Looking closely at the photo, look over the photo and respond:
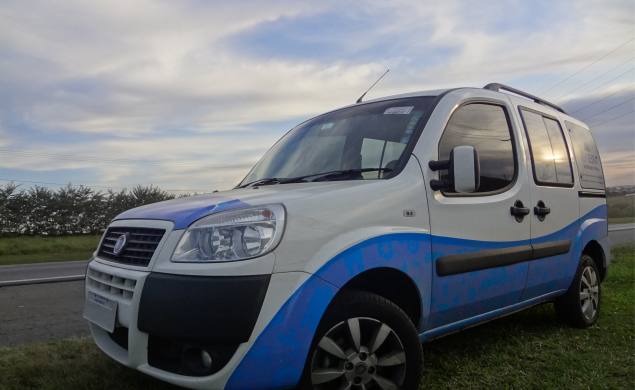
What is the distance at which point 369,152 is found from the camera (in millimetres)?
3113

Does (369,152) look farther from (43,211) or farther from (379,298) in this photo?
(43,211)

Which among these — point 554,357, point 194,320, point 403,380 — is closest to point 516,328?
point 554,357

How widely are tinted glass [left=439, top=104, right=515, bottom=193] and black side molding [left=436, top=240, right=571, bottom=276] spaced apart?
449mm

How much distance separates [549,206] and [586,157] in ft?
4.60

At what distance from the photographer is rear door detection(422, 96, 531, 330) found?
9.58 feet

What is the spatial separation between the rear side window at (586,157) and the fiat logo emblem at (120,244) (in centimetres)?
404

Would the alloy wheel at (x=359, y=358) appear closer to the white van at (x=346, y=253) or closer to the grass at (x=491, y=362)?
the white van at (x=346, y=253)

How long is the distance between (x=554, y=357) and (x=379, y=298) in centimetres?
197

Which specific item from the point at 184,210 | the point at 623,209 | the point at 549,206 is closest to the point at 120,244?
the point at 184,210

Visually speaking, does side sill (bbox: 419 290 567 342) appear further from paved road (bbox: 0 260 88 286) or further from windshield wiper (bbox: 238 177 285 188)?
paved road (bbox: 0 260 88 286)

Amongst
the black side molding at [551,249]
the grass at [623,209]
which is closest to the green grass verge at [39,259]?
the black side molding at [551,249]

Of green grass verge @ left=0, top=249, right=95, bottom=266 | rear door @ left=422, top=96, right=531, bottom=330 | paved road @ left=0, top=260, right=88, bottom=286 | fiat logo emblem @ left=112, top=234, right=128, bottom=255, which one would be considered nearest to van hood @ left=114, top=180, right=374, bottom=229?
fiat logo emblem @ left=112, top=234, right=128, bottom=255

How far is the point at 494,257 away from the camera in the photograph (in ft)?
10.7

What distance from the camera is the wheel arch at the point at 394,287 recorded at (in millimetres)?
2571
